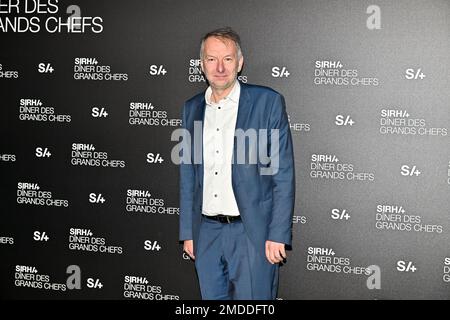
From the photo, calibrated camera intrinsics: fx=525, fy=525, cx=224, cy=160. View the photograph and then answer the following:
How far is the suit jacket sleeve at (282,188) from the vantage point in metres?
2.72

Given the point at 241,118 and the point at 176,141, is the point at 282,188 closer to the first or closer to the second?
the point at 241,118

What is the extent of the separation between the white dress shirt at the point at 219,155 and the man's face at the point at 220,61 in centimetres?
10

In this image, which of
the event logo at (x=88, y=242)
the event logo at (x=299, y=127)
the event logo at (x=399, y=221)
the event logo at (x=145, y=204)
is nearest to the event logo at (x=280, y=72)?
the event logo at (x=299, y=127)

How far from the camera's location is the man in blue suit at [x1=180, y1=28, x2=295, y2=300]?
2.74m

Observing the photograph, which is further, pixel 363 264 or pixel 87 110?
pixel 87 110

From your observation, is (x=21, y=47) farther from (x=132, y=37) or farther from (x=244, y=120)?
Answer: (x=244, y=120)

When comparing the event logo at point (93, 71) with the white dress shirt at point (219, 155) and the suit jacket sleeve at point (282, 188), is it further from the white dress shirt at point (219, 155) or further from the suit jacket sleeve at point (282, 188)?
the suit jacket sleeve at point (282, 188)

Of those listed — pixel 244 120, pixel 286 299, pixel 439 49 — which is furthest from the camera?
pixel 286 299

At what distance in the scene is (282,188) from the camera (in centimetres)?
273

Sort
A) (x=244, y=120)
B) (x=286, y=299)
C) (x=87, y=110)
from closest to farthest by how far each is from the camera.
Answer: (x=244, y=120) → (x=286, y=299) → (x=87, y=110)

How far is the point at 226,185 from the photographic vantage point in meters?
2.78

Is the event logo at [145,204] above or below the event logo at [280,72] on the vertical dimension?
below

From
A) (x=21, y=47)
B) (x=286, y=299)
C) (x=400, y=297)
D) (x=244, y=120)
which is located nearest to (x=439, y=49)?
(x=244, y=120)

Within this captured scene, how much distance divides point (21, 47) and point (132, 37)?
88cm
